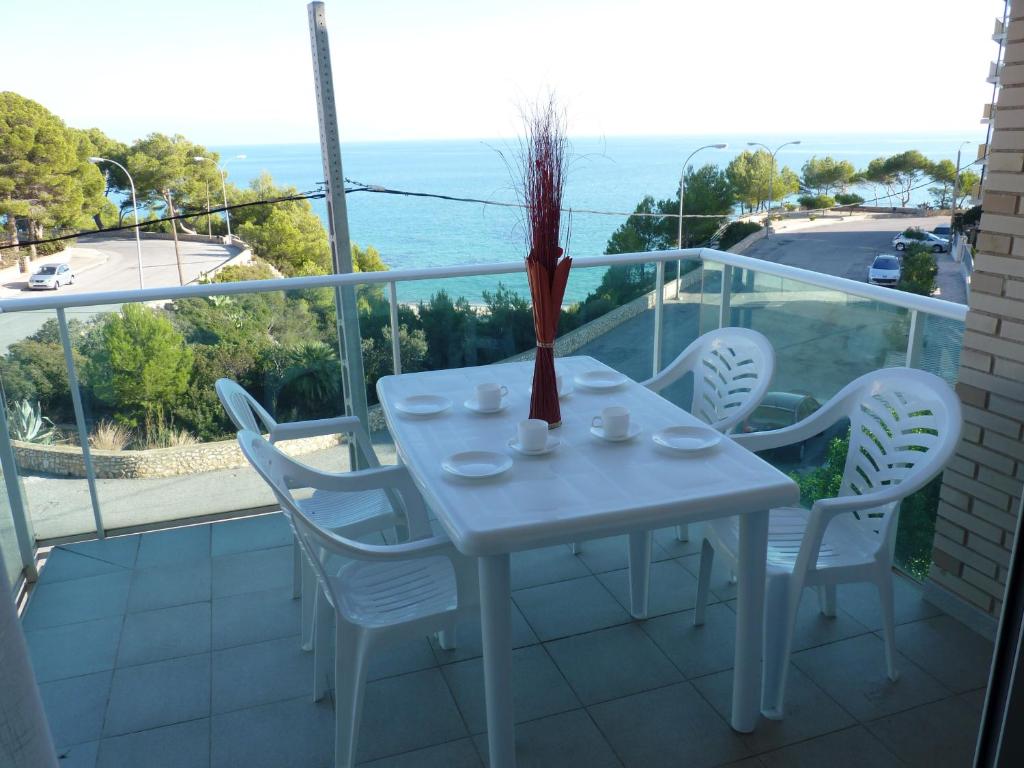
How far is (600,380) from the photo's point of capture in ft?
9.77

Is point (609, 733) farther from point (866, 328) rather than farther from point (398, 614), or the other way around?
point (866, 328)

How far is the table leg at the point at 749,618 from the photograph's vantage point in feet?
7.11

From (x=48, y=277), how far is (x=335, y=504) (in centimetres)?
3445

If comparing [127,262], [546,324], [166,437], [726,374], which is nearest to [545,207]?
[546,324]

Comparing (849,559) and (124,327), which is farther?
(124,327)

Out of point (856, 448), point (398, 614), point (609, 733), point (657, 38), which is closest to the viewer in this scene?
point (398, 614)

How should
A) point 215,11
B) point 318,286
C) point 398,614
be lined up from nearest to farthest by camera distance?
point 398,614 → point 318,286 → point 215,11

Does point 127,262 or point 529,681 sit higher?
point 529,681

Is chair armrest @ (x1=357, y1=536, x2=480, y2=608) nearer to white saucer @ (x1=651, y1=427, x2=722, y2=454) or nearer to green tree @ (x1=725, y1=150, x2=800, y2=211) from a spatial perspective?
white saucer @ (x1=651, y1=427, x2=722, y2=454)

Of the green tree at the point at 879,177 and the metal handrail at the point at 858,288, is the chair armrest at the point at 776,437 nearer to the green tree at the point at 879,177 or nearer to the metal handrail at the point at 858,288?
the metal handrail at the point at 858,288

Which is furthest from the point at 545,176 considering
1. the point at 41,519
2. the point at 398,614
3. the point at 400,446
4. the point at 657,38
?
the point at 657,38

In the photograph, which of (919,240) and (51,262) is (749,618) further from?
(51,262)

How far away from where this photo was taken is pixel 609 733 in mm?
2334

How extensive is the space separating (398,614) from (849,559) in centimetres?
129
